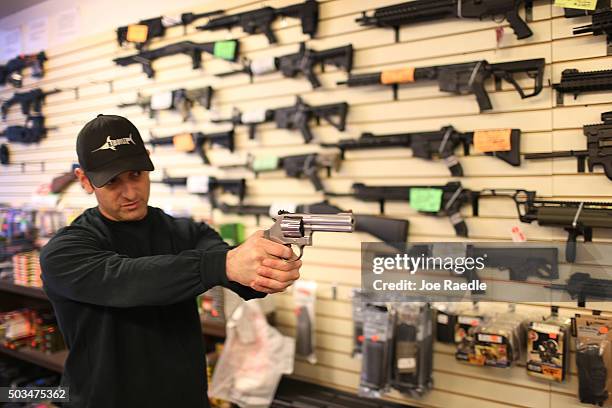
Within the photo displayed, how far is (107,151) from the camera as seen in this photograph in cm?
151

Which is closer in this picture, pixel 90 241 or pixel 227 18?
pixel 90 241

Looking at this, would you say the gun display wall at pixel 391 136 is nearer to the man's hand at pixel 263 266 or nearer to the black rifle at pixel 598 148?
the black rifle at pixel 598 148

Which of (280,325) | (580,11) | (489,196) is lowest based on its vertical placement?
(280,325)

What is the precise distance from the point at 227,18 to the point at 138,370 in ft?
7.85

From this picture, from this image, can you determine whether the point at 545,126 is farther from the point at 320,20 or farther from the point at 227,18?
the point at 227,18

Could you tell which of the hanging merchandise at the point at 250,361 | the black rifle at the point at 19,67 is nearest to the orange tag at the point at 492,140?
the hanging merchandise at the point at 250,361

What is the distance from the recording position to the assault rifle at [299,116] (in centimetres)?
269

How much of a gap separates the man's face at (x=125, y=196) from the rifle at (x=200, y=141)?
5.16 feet

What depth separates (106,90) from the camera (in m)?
4.03

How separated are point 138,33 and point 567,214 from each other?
3262mm

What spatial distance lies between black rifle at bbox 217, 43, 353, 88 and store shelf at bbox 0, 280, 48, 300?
2.31 metres

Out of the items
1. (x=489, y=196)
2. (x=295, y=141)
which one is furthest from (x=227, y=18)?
(x=489, y=196)

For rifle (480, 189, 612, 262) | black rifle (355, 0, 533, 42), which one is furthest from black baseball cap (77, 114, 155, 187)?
rifle (480, 189, 612, 262)

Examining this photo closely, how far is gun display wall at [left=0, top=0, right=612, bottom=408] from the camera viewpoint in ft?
6.86
